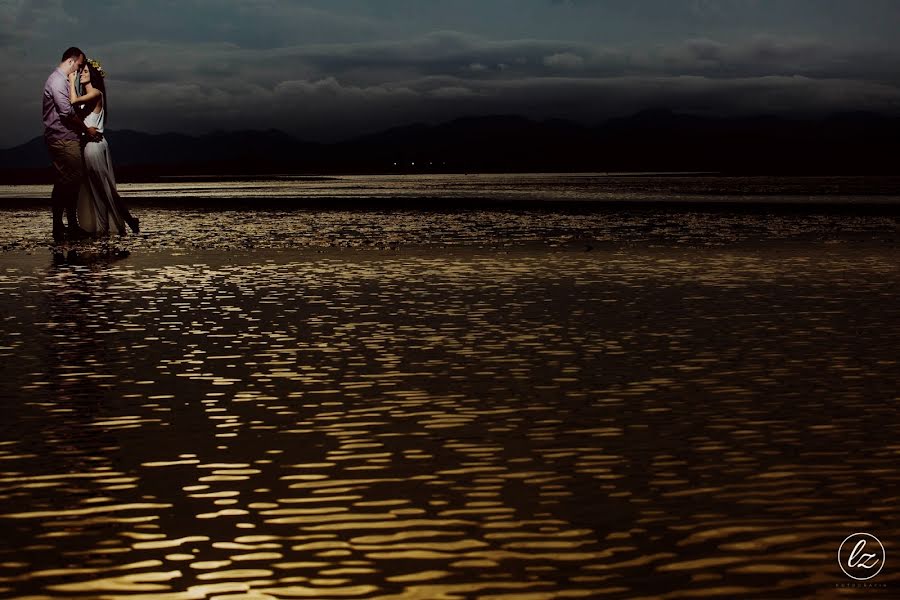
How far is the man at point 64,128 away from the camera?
32969 mm

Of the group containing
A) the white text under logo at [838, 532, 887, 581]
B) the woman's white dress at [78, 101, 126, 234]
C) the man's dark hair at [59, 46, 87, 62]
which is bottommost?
the white text under logo at [838, 532, 887, 581]

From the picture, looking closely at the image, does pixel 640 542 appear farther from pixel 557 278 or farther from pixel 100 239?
pixel 100 239

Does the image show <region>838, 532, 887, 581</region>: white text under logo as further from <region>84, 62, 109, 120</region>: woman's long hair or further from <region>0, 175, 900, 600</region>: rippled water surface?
<region>84, 62, 109, 120</region>: woman's long hair

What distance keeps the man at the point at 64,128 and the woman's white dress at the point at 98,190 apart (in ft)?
0.81

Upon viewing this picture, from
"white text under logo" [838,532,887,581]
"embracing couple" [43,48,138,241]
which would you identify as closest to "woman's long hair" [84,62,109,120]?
"embracing couple" [43,48,138,241]

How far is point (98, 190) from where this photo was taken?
34.2 metres

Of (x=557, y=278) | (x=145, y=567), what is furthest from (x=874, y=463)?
(x=557, y=278)

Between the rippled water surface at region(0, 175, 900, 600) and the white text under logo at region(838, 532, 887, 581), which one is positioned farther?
the rippled water surface at region(0, 175, 900, 600)

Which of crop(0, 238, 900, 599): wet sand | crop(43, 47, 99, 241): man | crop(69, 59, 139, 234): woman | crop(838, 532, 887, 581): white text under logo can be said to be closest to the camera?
crop(838, 532, 887, 581): white text under logo

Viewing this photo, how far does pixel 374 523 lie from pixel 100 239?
2803cm

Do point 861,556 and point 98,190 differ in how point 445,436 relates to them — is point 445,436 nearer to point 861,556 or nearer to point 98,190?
point 861,556

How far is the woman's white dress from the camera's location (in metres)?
33.4

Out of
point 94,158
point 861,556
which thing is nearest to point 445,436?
point 861,556

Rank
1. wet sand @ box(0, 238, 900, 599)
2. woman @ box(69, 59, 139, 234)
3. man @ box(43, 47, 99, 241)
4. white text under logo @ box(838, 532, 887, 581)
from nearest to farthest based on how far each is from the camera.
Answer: white text under logo @ box(838, 532, 887, 581)
wet sand @ box(0, 238, 900, 599)
man @ box(43, 47, 99, 241)
woman @ box(69, 59, 139, 234)
